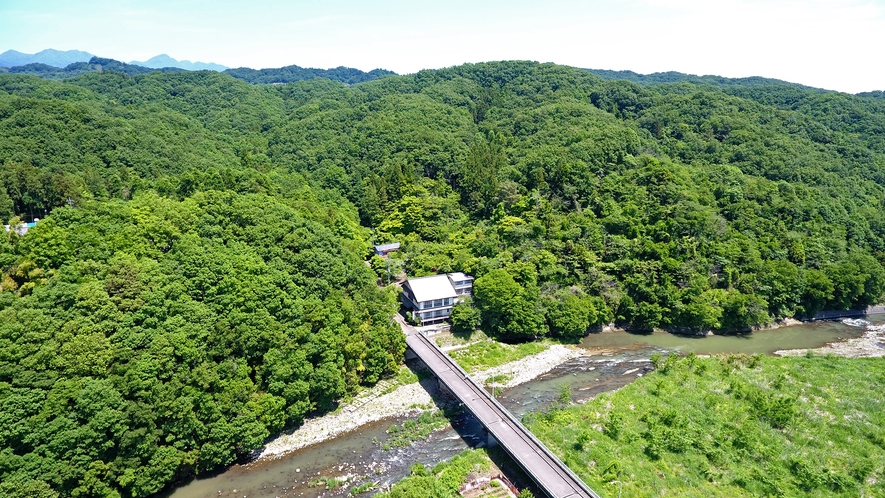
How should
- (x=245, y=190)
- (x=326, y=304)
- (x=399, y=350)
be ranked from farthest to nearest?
(x=245, y=190), (x=399, y=350), (x=326, y=304)

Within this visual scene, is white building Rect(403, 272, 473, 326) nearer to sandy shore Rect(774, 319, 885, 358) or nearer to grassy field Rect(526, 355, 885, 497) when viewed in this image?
grassy field Rect(526, 355, 885, 497)

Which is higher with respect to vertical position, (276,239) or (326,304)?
(276,239)

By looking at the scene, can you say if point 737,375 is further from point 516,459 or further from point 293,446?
point 293,446

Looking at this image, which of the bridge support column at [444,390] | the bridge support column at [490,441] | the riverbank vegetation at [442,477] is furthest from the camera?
the bridge support column at [444,390]

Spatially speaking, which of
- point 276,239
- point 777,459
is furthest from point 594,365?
point 276,239

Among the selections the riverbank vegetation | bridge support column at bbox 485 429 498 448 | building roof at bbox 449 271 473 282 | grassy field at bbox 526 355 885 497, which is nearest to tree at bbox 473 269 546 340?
building roof at bbox 449 271 473 282

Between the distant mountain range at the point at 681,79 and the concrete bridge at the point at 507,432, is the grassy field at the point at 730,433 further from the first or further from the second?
the distant mountain range at the point at 681,79

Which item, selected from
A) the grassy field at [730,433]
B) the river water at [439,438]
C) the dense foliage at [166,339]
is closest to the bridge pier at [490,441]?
Result: the river water at [439,438]
